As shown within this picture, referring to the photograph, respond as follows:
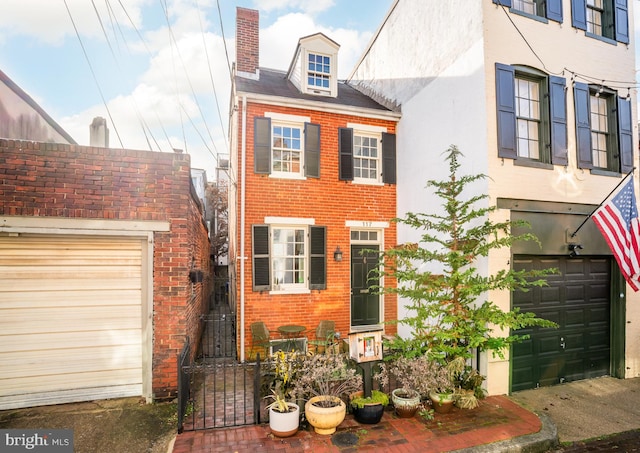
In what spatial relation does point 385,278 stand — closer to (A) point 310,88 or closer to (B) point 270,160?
(B) point 270,160

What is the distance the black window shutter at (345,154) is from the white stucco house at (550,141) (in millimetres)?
2074

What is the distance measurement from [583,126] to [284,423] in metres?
8.38

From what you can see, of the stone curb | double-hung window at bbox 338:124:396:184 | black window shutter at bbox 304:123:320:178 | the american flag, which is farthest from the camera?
double-hung window at bbox 338:124:396:184

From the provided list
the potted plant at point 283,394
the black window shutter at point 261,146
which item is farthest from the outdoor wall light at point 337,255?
the potted plant at point 283,394

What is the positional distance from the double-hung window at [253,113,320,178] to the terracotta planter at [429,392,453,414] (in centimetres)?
580

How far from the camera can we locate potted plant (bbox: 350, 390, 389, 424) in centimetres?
514

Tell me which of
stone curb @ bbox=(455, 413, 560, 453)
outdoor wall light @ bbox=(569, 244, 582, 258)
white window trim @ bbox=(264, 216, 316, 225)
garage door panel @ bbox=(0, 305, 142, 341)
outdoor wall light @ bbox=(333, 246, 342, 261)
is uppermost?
white window trim @ bbox=(264, 216, 316, 225)

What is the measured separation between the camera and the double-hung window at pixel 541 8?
A: 7301 millimetres

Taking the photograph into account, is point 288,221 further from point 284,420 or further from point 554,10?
point 554,10

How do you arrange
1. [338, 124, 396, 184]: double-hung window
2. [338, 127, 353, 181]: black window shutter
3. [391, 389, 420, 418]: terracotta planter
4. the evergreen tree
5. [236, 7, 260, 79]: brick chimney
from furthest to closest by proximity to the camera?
1. [236, 7, 260, 79]: brick chimney
2. [338, 124, 396, 184]: double-hung window
3. [338, 127, 353, 181]: black window shutter
4. the evergreen tree
5. [391, 389, 420, 418]: terracotta planter

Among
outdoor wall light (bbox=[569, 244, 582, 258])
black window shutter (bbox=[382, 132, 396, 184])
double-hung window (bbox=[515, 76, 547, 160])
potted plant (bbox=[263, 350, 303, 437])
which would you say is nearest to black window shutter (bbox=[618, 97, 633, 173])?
double-hung window (bbox=[515, 76, 547, 160])

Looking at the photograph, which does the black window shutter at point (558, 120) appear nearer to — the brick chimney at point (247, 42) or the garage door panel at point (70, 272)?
the brick chimney at point (247, 42)

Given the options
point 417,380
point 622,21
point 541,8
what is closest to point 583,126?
point 541,8

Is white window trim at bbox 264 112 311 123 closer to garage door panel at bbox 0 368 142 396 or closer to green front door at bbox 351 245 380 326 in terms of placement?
green front door at bbox 351 245 380 326
